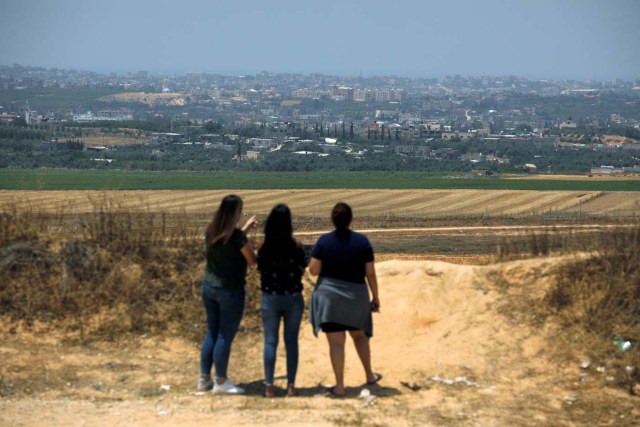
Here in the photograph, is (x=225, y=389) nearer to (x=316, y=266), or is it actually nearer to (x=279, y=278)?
(x=279, y=278)

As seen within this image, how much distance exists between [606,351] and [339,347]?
9.23ft

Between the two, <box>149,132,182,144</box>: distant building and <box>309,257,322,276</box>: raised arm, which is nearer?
<box>309,257,322,276</box>: raised arm

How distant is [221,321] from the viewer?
8.98m

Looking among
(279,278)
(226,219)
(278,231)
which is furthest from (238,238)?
(279,278)

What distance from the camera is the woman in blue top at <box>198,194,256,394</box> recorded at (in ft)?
28.8

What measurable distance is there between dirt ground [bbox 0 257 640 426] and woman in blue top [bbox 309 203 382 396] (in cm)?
61

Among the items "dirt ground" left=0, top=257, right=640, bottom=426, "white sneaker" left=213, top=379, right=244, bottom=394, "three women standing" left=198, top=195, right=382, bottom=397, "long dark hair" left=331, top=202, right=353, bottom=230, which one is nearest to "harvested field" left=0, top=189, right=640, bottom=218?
"dirt ground" left=0, top=257, right=640, bottom=426

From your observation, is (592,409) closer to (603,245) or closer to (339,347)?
(339,347)

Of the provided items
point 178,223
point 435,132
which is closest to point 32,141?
point 435,132

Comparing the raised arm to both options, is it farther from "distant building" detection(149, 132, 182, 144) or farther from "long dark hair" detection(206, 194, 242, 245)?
"distant building" detection(149, 132, 182, 144)

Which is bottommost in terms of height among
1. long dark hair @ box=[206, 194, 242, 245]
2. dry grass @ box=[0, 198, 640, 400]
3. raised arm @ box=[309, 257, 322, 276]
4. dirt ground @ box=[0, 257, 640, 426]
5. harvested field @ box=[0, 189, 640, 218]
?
harvested field @ box=[0, 189, 640, 218]

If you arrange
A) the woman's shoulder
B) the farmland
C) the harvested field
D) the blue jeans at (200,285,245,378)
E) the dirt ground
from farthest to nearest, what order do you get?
the farmland
the harvested field
the blue jeans at (200,285,245,378)
the woman's shoulder
the dirt ground

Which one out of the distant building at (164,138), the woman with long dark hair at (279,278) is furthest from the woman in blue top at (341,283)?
the distant building at (164,138)

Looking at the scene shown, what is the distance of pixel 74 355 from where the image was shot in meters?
10.1
